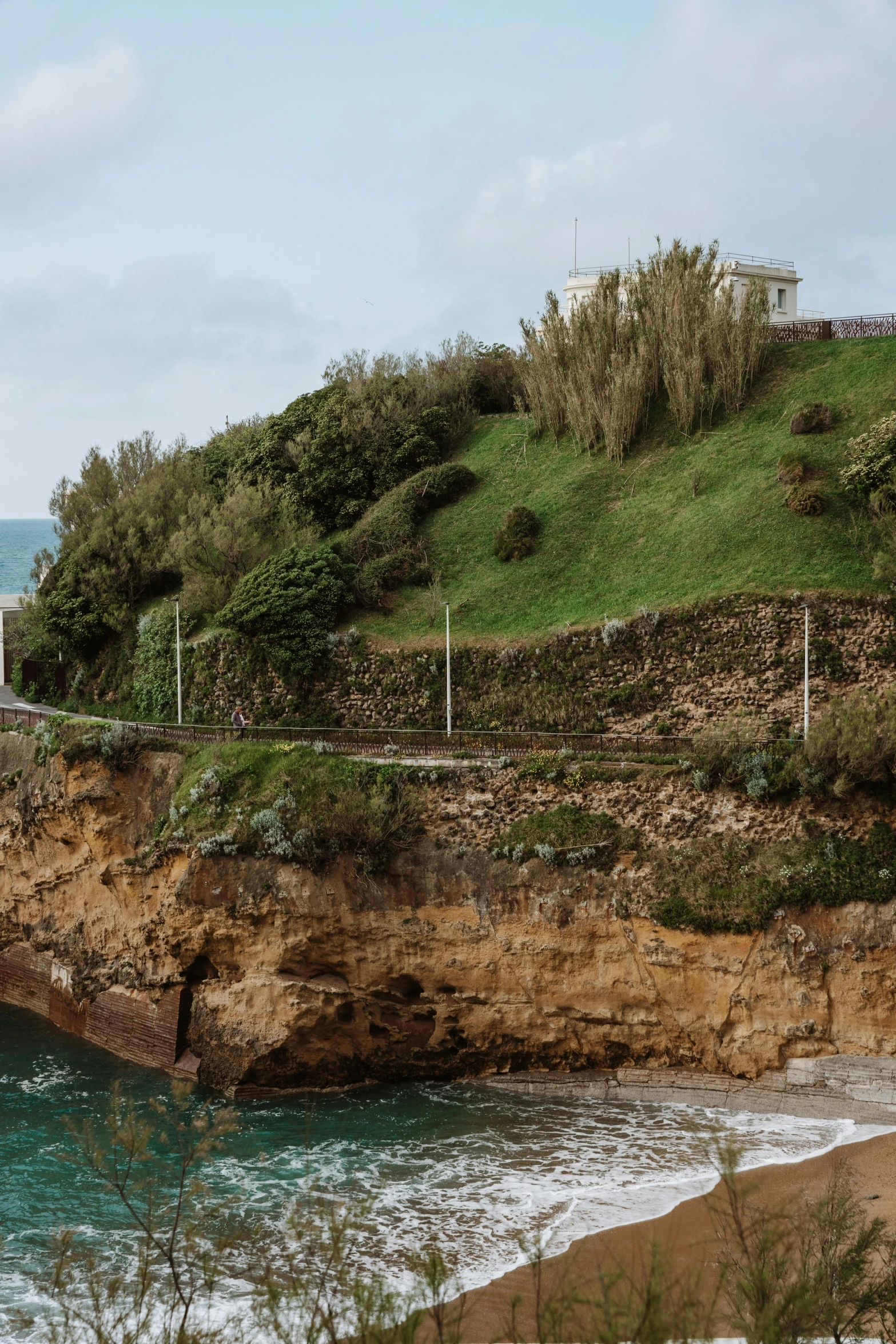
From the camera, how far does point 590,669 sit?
32.2 meters

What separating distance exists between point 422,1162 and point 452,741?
1129 centimetres

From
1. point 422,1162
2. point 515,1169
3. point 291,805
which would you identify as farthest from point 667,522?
point 422,1162

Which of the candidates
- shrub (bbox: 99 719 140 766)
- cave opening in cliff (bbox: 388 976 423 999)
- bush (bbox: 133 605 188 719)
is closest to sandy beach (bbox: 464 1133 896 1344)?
cave opening in cliff (bbox: 388 976 423 999)

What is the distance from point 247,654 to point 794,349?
2313 cm

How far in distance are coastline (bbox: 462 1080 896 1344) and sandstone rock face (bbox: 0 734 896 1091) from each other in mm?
3037

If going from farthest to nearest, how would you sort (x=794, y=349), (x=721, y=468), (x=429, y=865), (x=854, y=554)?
(x=794, y=349) < (x=721, y=468) < (x=854, y=554) < (x=429, y=865)

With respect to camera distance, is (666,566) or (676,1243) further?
(666,566)

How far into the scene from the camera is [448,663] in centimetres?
3170

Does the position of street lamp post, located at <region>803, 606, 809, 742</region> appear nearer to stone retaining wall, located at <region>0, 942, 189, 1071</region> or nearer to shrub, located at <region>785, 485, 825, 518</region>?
shrub, located at <region>785, 485, 825, 518</region>

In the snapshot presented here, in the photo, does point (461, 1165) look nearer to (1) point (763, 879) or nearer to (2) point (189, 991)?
(1) point (763, 879)

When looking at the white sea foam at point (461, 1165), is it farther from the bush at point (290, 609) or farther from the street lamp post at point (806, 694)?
the bush at point (290, 609)

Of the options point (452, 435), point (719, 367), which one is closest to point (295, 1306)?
point (719, 367)

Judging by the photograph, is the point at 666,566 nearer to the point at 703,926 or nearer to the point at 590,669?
the point at 590,669

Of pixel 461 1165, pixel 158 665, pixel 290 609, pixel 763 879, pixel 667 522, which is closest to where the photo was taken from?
pixel 461 1165
